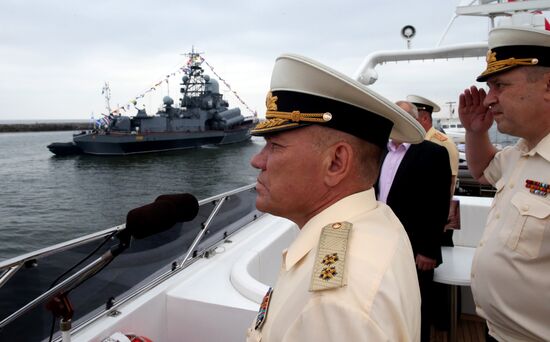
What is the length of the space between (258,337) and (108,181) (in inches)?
960

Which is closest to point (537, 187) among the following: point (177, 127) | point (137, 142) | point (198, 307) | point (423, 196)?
point (423, 196)

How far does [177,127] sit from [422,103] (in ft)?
132

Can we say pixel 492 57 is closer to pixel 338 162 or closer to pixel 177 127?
pixel 338 162

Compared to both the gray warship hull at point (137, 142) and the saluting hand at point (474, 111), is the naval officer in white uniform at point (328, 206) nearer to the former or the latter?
the saluting hand at point (474, 111)

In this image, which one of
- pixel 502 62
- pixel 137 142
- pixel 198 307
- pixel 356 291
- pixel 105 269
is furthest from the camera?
pixel 137 142

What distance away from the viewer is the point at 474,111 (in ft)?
6.04

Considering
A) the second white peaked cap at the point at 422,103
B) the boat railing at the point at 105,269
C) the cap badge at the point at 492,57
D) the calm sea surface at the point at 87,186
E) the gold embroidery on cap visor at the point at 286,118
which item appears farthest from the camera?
the calm sea surface at the point at 87,186

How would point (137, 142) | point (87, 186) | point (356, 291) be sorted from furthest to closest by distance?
point (137, 142) < point (87, 186) < point (356, 291)

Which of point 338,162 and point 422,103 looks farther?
point 422,103

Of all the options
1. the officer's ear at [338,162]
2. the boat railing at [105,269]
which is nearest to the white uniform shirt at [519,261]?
the officer's ear at [338,162]

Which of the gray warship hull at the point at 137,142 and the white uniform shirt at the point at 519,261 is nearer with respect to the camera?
the white uniform shirt at the point at 519,261

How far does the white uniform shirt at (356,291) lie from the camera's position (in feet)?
2.05

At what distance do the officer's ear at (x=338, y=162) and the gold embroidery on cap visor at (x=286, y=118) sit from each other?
7 centimetres

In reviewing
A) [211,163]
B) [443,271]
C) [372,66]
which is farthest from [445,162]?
[211,163]
